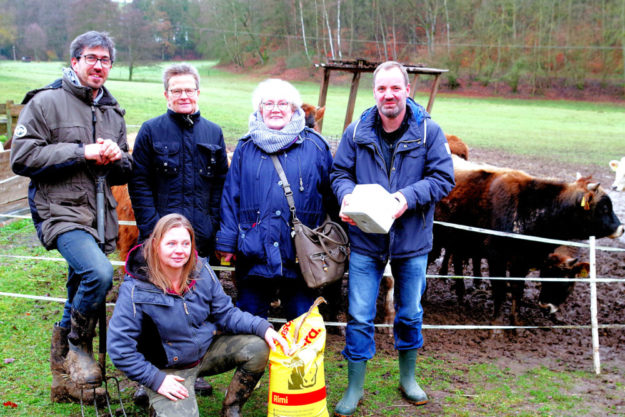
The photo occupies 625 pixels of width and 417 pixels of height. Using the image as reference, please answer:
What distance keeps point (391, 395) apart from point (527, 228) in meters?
2.57

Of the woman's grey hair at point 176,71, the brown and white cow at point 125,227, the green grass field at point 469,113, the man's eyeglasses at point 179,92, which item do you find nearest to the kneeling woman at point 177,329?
the man's eyeglasses at point 179,92

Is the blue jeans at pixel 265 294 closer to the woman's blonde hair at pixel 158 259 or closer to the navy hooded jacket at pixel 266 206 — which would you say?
the navy hooded jacket at pixel 266 206

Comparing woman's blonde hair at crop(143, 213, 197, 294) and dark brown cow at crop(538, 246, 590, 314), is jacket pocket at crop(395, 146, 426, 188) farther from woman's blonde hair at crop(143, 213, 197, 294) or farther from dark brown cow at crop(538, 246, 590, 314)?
dark brown cow at crop(538, 246, 590, 314)

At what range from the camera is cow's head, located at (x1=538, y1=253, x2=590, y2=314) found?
578 cm

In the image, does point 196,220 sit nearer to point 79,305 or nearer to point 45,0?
point 79,305

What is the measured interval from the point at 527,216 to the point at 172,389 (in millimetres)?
3992

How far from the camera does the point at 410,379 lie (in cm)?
393

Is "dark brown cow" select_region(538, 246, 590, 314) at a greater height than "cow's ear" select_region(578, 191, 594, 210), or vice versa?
"cow's ear" select_region(578, 191, 594, 210)

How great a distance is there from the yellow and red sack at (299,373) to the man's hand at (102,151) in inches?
53.5

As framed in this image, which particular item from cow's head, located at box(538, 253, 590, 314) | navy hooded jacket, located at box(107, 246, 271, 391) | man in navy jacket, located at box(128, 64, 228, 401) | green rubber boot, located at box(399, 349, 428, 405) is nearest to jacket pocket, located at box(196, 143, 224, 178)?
man in navy jacket, located at box(128, 64, 228, 401)

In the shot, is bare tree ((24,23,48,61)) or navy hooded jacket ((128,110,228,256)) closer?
navy hooded jacket ((128,110,228,256))

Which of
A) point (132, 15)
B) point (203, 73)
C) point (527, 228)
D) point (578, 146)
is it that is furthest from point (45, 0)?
point (527, 228)

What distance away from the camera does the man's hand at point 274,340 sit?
10.4 feet

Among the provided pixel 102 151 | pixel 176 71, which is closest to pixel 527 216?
pixel 176 71
